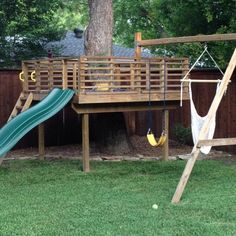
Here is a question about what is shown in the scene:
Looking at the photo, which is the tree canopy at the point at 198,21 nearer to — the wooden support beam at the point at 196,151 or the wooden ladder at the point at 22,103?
the wooden ladder at the point at 22,103

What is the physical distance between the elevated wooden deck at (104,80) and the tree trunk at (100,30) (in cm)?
94

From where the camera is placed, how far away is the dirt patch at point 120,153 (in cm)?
1177

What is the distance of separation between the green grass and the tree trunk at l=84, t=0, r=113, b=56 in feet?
9.10

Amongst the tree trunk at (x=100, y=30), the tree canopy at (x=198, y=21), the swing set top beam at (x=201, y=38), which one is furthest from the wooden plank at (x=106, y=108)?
the tree canopy at (x=198, y=21)

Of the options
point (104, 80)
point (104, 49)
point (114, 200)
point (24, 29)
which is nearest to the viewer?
point (114, 200)

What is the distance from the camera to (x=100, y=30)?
12078 millimetres

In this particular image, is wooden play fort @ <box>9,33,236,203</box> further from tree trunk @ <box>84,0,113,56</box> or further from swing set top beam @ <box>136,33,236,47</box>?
tree trunk @ <box>84,0,113,56</box>

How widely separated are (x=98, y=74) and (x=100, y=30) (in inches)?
92.2

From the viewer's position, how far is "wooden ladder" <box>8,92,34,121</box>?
436 inches

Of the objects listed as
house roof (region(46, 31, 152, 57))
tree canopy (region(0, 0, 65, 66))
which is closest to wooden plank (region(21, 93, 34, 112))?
tree canopy (region(0, 0, 65, 66))

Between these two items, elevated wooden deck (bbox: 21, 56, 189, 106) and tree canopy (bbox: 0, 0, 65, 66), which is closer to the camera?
elevated wooden deck (bbox: 21, 56, 189, 106)

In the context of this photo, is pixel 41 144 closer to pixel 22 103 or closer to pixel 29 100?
pixel 22 103

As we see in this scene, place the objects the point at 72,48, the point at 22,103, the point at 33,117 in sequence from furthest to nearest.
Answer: the point at 72,48, the point at 22,103, the point at 33,117

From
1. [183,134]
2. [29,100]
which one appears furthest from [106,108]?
[183,134]
